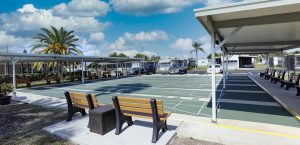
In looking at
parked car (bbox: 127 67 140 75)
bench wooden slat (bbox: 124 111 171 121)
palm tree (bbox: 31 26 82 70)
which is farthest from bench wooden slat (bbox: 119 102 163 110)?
parked car (bbox: 127 67 140 75)

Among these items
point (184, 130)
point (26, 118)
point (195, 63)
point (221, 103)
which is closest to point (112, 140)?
point (184, 130)

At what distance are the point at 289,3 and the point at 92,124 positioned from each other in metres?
4.89

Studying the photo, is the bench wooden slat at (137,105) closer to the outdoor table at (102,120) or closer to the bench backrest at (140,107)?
the bench backrest at (140,107)

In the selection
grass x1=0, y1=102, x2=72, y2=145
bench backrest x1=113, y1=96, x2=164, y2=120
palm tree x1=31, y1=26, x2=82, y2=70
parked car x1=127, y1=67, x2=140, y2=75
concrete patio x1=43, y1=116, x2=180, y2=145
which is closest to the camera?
bench backrest x1=113, y1=96, x2=164, y2=120

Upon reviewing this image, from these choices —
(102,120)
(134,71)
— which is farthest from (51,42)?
(102,120)

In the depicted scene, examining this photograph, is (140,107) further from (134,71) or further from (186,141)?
(134,71)

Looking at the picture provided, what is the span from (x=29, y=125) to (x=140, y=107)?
3.48 meters

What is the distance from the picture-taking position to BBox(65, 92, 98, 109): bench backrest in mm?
5098

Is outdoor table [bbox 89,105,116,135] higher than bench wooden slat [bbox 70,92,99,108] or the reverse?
the reverse

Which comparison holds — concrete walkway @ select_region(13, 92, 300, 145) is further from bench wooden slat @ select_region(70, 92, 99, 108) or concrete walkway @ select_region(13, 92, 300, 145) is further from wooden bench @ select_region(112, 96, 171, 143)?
bench wooden slat @ select_region(70, 92, 99, 108)

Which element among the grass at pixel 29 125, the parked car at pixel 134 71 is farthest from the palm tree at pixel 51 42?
the grass at pixel 29 125

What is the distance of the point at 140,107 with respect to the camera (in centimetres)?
423

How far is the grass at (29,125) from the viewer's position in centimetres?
431

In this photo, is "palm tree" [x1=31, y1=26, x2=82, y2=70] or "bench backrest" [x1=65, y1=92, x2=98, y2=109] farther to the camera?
"palm tree" [x1=31, y1=26, x2=82, y2=70]
